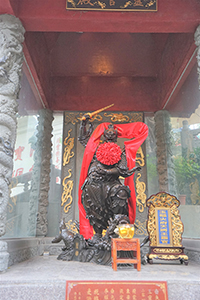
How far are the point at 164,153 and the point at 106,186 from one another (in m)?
2.15

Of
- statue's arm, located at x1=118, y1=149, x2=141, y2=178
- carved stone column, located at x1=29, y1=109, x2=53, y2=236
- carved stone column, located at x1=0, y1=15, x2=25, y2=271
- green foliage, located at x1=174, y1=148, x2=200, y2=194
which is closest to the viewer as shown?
carved stone column, located at x1=0, y1=15, x2=25, y2=271

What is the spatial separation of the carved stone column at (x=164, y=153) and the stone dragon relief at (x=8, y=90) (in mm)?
3222

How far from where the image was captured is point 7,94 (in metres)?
2.80

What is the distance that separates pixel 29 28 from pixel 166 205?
9.81 feet

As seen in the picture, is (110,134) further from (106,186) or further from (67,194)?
(67,194)

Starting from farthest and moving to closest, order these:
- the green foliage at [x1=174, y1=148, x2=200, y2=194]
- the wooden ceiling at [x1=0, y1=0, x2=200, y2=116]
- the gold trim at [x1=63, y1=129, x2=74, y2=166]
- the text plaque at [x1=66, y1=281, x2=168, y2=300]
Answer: the gold trim at [x1=63, y1=129, x2=74, y2=166] < the wooden ceiling at [x1=0, y1=0, x2=200, y2=116] < the green foliage at [x1=174, y1=148, x2=200, y2=194] < the text plaque at [x1=66, y1=281, x2=168, y2=300]

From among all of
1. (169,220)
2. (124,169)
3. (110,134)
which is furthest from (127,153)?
(169,220)

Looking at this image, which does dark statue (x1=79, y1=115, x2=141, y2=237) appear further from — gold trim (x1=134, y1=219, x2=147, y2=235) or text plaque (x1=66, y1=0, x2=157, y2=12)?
text plaque (x1=66, y1=0, x2=157, y2=12)

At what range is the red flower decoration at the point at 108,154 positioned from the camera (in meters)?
3.42

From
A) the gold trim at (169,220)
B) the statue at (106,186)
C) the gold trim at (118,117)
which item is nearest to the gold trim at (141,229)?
the statue at (106,186)

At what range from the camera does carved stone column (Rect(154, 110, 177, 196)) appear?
4.94 m

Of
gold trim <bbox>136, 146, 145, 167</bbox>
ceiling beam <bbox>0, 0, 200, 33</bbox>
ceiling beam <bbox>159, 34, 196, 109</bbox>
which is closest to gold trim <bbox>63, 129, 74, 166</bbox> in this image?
gold trim <bbox>136, 146, 145, 167</bbox>

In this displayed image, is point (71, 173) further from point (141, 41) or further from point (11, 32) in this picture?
point (141, 41)

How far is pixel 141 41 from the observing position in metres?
5.54
